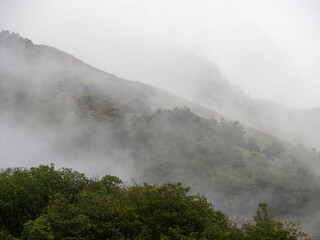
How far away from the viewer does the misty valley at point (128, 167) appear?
23609 mm

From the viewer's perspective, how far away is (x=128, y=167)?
73.3 m

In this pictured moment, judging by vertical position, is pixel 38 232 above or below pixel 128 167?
above

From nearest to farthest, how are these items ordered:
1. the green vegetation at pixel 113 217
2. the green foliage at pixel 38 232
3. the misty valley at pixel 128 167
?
the green foliage at pixel 38 232 < the green vegetation at pixel 113 217 < the misty valley at pixel 128 167

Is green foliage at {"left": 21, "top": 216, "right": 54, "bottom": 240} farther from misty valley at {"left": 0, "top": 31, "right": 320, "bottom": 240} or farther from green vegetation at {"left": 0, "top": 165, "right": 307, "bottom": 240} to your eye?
misty valley at {"left": 0, "top": 31, "right": 320, "bottom": 240}

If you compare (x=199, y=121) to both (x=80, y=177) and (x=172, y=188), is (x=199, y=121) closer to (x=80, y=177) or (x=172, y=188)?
(x=80, y=177)

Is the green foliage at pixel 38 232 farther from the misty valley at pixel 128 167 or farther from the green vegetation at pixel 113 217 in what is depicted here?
the misty valley at pixel 128 167

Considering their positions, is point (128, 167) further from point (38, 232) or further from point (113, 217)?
point (38, 232)

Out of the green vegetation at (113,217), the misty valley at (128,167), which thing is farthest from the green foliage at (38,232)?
the misty valley at (128,167)

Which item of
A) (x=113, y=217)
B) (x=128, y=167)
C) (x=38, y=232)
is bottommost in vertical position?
(x=128, y=167)

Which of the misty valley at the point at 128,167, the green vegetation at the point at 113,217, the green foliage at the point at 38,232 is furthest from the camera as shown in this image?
the misty valley at the point at 128,167

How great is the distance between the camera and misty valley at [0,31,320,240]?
2361 cm

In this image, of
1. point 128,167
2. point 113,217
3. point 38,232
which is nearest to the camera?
point 38,232

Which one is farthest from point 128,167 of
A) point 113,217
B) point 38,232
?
point 38,232

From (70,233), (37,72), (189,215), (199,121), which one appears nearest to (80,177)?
(70,233)
